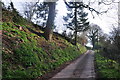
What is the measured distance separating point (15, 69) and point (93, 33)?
52167 millimetres

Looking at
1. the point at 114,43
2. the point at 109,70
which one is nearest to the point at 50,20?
the point at 114,43

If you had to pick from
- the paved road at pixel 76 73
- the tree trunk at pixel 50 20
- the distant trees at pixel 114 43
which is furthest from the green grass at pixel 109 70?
the tree trunk at pixel 50 20

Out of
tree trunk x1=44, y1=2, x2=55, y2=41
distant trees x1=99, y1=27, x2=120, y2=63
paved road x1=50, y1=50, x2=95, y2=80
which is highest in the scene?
tree trunk x1=44, y1=2, x2=55, y2=41

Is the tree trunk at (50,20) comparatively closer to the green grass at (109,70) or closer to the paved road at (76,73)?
the paved road at (76,73)

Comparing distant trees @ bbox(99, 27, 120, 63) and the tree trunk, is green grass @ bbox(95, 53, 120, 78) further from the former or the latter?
the tree trunk

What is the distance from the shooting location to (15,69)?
579 cm

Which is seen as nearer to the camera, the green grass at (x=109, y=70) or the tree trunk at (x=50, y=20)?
the green grass at (x=109, y=70)

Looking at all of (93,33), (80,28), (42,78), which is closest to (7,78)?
(42,78)

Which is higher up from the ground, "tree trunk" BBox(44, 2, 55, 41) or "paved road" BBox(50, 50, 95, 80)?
"tree trunk" BBox(44, 2, 55, 41)

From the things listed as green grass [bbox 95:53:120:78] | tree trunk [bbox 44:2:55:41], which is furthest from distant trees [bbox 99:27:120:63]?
tree trunk [bbox 44:2:55:41]

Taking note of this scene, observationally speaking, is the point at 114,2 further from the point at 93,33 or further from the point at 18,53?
the point at 93,33

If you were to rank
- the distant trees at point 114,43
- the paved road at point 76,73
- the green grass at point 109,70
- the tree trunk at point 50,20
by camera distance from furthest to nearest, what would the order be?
the tree trunk at point 50,20, the distant trees at point 114,43, the paved road at point 76,73, the green grass at point 109,70

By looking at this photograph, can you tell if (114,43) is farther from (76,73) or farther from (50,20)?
(50,20)

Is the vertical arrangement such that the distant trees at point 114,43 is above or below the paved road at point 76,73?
above
